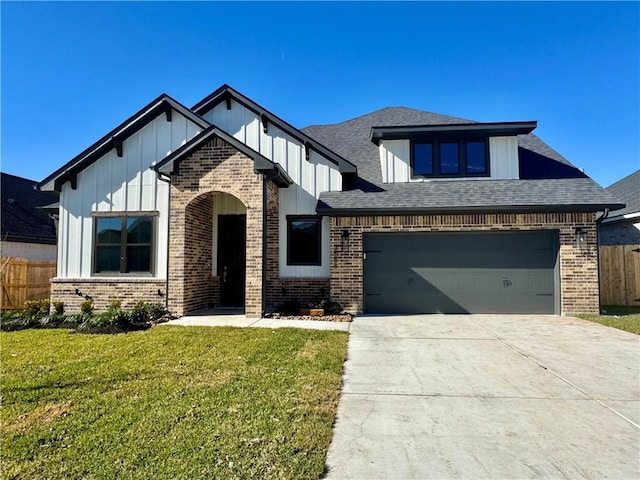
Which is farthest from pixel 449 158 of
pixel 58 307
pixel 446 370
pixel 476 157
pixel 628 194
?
pixel 58 307

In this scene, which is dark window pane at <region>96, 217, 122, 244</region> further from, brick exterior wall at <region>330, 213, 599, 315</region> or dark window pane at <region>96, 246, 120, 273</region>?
brick exterior wall at <region>330, 213, 599, 315</region>

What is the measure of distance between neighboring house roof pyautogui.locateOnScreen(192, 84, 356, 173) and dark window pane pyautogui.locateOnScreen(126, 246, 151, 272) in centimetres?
479

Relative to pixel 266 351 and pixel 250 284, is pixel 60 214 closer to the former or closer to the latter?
pixel 250 284

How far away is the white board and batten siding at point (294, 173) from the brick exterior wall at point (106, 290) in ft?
12.0

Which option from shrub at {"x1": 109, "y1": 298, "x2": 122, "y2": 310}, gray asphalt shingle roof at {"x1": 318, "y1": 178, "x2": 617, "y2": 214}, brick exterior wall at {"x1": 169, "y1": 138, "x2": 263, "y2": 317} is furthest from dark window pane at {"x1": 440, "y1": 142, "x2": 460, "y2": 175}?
shrub at {"x1": 109, "y1": 298, "x2": 122, "y2": 310}

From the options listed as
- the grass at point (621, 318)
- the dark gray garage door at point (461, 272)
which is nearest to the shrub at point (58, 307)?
the dark gray garage door at point (461, 272)

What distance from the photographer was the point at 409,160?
436 inches

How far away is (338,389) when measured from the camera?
438 centimetres

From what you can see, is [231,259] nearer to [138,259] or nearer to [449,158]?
[138,259]

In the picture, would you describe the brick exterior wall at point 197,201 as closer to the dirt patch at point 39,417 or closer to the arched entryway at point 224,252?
the arched entryway at point 224,252

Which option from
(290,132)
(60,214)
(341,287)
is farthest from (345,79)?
(60,214)

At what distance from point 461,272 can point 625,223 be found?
9.97 metres

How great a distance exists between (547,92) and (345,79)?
23.8 ft

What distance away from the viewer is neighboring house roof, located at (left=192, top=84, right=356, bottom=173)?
10.5m
